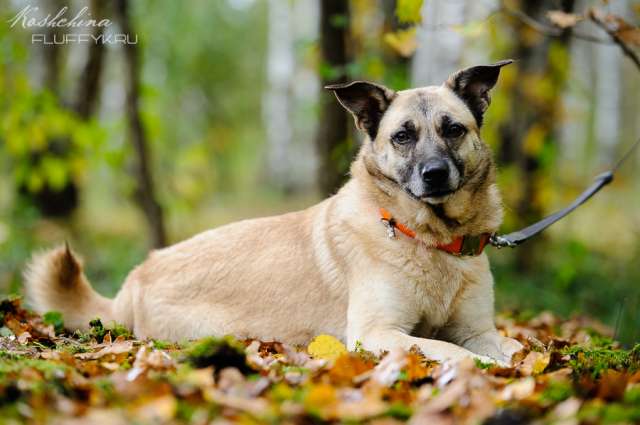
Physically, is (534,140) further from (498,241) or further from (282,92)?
(282,92)

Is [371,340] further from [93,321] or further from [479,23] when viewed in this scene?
[479,23]

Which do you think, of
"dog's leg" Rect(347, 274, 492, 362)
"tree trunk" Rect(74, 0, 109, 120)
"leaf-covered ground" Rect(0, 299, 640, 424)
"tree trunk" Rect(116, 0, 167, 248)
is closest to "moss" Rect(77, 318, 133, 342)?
"leaf-covered ground" Rect(0, 299, 640, 424)

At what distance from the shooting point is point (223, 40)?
19.7 m

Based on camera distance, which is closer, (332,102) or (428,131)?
(428,131)

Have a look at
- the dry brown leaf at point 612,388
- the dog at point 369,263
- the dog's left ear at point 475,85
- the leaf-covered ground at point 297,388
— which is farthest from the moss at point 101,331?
the dry brown leaf at point 612,388

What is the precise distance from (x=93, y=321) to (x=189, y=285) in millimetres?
704

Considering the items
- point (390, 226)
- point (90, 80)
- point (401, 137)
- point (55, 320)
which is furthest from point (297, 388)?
point (90, 80)

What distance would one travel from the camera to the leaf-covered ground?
2.26 m

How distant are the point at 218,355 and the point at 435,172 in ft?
5.81

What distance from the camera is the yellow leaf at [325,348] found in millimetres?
3639

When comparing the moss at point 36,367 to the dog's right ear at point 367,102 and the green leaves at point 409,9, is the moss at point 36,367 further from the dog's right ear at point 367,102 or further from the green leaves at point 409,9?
the green leaves at point 409,9

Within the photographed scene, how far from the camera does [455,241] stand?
160 inches

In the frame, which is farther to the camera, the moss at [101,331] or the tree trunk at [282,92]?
the tree trunk at [282,92]

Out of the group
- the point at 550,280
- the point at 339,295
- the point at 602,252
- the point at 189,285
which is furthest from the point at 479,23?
the point at 602,252
